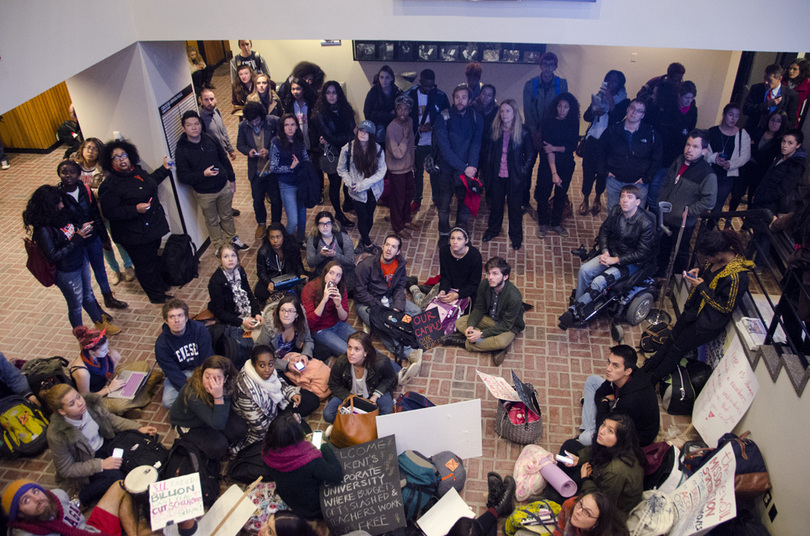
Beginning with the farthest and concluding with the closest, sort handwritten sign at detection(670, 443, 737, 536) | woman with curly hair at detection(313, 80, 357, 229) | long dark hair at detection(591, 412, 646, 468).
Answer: woman with curly hair at detection(313, 80, 357, 229), long dark hair at detection(591, 412, 646, 468), handwritten sign at detection(670, 443, 737, 536)

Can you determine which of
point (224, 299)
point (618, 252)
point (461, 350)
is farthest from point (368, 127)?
point (618, 252)

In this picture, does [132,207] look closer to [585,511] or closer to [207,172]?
[207,172]

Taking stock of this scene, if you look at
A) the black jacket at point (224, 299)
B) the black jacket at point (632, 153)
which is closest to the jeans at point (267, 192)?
the black jacket at point (224, 299)

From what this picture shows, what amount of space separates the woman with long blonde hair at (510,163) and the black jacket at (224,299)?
3428 mm

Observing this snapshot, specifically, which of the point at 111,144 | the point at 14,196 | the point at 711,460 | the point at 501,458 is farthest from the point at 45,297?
the point at 711,460

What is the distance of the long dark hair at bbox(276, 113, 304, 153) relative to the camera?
7.69 metres

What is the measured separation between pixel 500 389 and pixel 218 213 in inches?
179

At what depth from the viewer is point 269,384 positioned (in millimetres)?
5430

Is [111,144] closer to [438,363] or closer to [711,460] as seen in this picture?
[438,363]

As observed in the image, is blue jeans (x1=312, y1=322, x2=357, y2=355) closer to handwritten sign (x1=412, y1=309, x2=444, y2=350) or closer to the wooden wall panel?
handwritten sign (x1=412, y1=309, x2=444, y2=350)

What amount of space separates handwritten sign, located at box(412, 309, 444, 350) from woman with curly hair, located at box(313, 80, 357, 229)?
9.70ft

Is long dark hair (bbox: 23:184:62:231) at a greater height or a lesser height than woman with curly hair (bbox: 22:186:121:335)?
greater

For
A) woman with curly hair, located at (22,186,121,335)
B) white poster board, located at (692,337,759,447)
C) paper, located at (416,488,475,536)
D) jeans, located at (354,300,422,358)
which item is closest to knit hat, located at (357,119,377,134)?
jeans, located at (354,300,422,358)

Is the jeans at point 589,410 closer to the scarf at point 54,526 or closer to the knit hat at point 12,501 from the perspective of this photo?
the scarf at point 54,526
